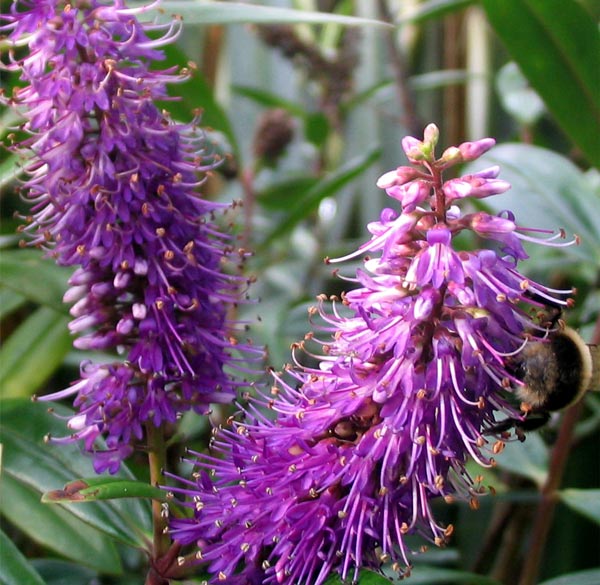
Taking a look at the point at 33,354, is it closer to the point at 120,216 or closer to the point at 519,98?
the point at 120,216

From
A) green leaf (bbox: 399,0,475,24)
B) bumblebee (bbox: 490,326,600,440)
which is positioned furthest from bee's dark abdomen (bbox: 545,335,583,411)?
green leaf (bbox: 399,0,475,24)

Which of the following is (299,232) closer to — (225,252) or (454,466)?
(225,252)

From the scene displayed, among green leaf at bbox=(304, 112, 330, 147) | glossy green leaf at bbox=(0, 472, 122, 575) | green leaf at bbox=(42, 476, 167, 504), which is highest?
green leaf at bbox=(304, 112, 330, 147)

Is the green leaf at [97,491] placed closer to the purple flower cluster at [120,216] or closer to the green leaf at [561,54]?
the purple flower cluster at [120,216]

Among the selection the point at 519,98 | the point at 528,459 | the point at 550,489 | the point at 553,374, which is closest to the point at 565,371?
the point at 553,374

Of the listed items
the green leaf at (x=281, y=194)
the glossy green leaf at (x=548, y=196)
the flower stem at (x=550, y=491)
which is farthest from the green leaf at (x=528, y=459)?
the green leaf at (x=281, y=194)

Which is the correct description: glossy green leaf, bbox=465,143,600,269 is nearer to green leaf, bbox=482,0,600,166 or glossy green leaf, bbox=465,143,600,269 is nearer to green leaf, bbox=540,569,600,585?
green leaf, bbox=482,0,600,166
